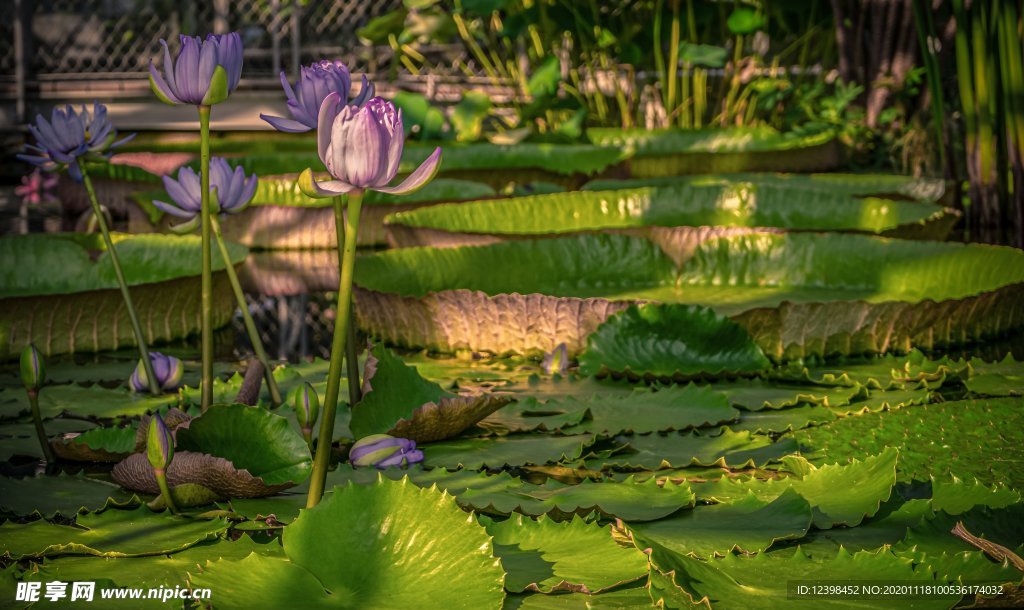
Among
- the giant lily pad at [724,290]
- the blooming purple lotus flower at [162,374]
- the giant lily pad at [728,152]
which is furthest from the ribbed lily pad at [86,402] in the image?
the giant lily pad at [728,152]

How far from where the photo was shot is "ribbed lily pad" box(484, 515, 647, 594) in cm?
80

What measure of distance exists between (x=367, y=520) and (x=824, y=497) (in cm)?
42

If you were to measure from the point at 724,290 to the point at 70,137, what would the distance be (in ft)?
4.16

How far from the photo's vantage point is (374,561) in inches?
29.6

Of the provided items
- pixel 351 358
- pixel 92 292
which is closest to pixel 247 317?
pixel 351 358

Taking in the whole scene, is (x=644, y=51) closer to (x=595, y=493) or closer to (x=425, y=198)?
(x=425, y=198)

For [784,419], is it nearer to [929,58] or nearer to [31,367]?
[31,367]

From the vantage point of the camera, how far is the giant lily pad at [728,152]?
171 inches

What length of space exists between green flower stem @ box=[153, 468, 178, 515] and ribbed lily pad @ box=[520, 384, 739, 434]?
18.2 inches

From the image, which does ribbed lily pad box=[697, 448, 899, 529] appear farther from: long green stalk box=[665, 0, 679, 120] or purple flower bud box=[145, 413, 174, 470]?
long green stalk box=[665, 0, 679, 120]

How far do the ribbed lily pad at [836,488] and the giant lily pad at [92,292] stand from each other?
1184mm

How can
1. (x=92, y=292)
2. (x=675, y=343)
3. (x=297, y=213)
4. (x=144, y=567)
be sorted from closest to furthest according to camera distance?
(x=144, y=567) → (x=675, y=343) → (x=92, y=292) → (x=297, y=213)

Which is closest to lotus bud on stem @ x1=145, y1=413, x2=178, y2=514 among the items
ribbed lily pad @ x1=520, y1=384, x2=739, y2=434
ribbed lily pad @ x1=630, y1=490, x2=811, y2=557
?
ribbed lily pad @ x1=630, y1=490, x2=811, y2=557

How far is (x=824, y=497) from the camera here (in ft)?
3.26
